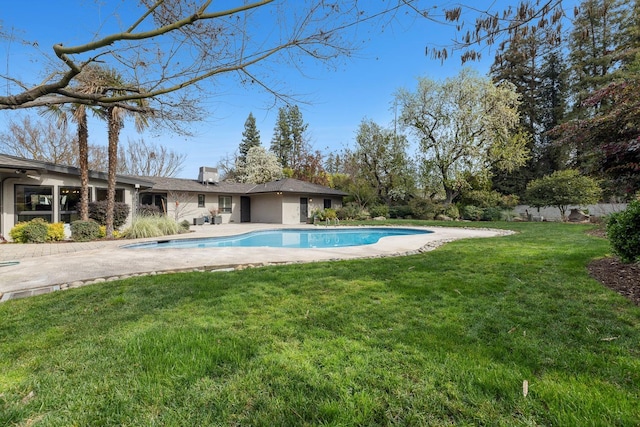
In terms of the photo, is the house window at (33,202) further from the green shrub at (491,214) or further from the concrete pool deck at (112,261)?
the green shrub at (491,214)

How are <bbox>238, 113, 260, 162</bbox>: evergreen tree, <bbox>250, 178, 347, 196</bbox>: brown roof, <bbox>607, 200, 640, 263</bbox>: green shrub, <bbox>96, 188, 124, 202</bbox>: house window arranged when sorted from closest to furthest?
<bbox>607, 200, 640, 263</bbox>: green shrub < <bbox>96, 188, 124, 202</bbox>: house window < <bbox>250, 178, 347, 196</bbox>: brown roof < <bbox>238, 113, 260, 162</bbox>: evergreen tree

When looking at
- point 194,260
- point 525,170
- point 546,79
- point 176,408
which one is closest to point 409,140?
point 525,170

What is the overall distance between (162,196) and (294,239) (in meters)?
10.8

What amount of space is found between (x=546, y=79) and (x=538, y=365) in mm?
34168

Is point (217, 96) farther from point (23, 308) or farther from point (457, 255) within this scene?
point (457, 255)

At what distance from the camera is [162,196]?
1903 cm

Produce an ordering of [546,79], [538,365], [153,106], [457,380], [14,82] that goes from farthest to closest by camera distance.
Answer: [546,79], [153,106], [14,82], [538,365], [457,380]

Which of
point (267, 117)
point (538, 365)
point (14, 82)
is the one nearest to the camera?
point (538, 365)

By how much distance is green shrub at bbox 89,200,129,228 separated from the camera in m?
12.9

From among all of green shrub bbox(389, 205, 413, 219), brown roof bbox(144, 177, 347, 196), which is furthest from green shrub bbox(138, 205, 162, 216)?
green shrub bbox(389, 205, 413, 219)

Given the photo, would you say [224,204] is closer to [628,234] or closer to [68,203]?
[68,203]

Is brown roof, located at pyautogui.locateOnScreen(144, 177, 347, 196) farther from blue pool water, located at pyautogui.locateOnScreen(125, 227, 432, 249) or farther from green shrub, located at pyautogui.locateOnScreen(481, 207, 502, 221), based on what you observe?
green shrub, located at pyautogui.locateOnScreen(481, 207, 502, 221)

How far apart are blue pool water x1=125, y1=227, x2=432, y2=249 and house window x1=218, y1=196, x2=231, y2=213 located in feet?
23.3

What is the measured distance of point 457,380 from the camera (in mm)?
1985
